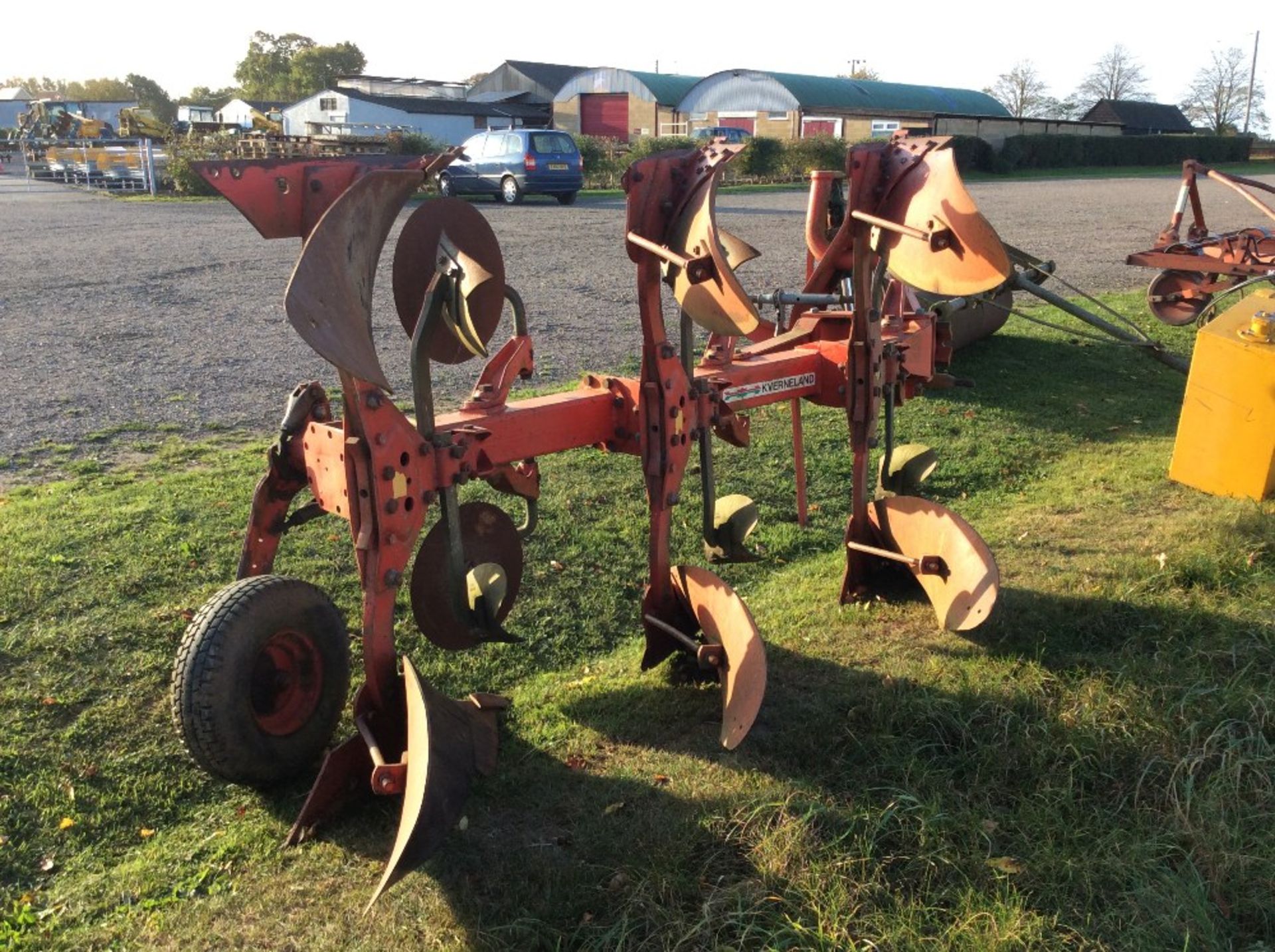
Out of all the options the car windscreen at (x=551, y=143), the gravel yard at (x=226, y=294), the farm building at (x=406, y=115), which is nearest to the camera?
the gravel yard at (x=226, y=294)

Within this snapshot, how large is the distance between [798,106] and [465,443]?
4314cm

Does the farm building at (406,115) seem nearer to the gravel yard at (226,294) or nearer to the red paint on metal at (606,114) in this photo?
the red paint on metal at (606,114)

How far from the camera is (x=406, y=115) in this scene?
4375cm

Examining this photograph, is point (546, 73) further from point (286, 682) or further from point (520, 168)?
point (286, 682)

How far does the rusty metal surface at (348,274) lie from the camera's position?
7.20 feet

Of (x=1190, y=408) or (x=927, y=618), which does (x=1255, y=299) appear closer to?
(x=1190, y=408)

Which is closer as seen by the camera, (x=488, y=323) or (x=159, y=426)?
(x=488, y=323)

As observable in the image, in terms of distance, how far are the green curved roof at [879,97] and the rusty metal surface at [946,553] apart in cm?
4169

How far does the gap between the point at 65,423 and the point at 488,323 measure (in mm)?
4553

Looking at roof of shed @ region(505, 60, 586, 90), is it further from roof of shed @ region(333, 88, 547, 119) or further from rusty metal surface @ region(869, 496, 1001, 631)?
rusty metal surface @ region(869, 496, 1001, 631)

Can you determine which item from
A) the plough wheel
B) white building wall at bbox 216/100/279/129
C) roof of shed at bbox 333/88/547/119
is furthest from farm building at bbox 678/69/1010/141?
the plough wheel

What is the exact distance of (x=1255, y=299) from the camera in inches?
229

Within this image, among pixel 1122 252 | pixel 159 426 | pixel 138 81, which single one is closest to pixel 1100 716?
pixel 159 426

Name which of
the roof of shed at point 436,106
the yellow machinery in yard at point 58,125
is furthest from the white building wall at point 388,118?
the yellow machinery in yard at point 58,125
